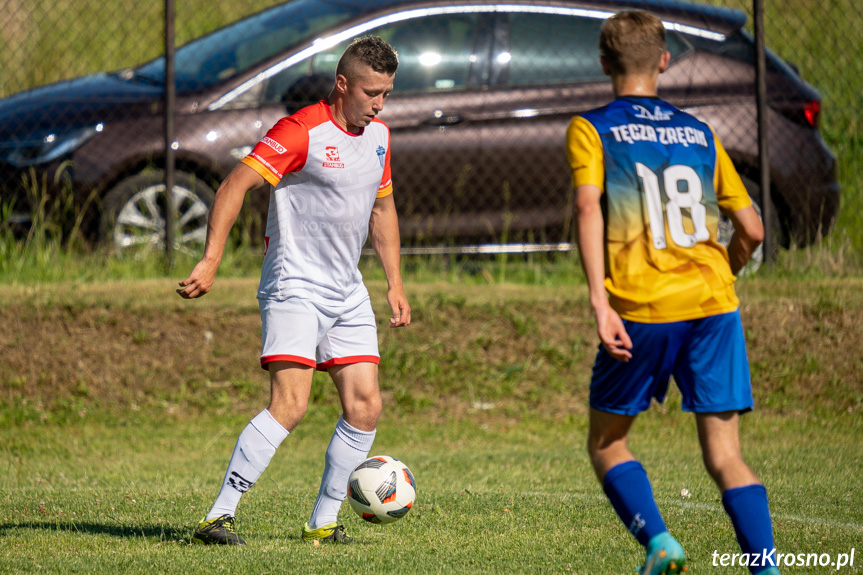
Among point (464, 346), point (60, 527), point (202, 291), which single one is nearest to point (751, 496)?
point (202, 291)

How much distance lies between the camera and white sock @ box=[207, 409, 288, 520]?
3.93 meters

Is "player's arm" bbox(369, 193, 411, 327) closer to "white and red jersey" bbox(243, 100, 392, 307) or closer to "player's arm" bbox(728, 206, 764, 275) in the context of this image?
"white and red jersey" bbox(243, 100, 392, 307)

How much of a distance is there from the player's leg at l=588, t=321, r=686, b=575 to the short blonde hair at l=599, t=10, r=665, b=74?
848 millimetres

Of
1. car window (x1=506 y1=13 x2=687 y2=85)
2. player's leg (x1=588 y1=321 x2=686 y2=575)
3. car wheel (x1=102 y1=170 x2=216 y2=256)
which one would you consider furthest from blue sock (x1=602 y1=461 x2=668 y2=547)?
car window (x1=506 y1=13 x2=687 y2=85)

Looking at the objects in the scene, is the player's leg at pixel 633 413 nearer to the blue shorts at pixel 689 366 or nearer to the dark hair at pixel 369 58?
the blue shorts at pixel 689 366

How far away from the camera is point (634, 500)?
316 centimetres

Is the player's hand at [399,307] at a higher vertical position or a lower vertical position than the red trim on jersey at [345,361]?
higher

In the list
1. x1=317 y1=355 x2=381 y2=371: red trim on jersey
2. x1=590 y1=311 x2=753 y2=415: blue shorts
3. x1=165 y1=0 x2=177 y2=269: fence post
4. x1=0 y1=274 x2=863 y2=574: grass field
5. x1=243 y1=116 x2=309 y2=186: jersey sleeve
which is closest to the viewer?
x1=590 y1=311 x2=753 y2=415: blue shorts

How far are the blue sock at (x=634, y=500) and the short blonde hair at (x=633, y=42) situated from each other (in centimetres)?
129

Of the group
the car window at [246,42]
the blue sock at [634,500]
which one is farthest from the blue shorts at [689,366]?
the car window at [246,42]

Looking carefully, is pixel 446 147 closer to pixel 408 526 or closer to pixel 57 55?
pixel 408 526

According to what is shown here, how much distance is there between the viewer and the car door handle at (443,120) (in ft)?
25.2

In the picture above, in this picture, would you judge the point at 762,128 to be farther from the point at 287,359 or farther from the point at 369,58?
the point at 287,359

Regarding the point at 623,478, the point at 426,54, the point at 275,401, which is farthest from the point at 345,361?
the point at 426,54
